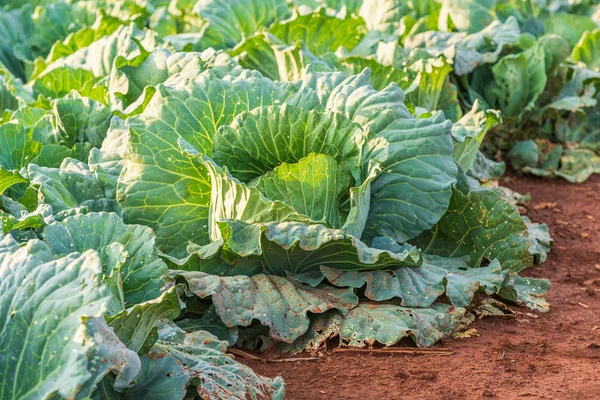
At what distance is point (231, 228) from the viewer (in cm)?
374

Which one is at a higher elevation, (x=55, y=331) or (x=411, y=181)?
(x=55, y=331)

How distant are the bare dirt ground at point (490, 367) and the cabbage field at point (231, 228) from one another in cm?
11

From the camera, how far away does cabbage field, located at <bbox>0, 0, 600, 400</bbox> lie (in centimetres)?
264

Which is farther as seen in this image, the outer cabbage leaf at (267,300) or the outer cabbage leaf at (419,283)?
the outer cabbage leaf at (419,283)

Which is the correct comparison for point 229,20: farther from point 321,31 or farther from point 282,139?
point 282,139

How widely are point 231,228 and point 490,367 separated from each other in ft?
4.02

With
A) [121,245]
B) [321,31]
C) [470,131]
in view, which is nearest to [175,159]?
[121,245]

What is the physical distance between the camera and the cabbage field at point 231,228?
2.64 meters

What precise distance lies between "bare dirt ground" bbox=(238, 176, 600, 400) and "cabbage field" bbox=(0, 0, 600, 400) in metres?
0.11

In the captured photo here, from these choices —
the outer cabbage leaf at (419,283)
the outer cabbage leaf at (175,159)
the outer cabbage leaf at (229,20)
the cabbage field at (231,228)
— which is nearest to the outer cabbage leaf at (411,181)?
the cabbage field at (231,228)

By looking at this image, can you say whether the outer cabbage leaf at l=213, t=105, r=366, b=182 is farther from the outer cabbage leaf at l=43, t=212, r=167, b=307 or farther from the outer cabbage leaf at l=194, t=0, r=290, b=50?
the outer cabbage leaf at l=194, t=0, r=290, b=50

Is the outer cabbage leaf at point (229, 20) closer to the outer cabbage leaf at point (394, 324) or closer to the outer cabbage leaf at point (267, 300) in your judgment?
the outer cabbage leaf at point (267, 300)

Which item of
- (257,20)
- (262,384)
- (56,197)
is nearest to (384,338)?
(262,384)

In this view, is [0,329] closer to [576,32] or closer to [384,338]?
[384,338]
